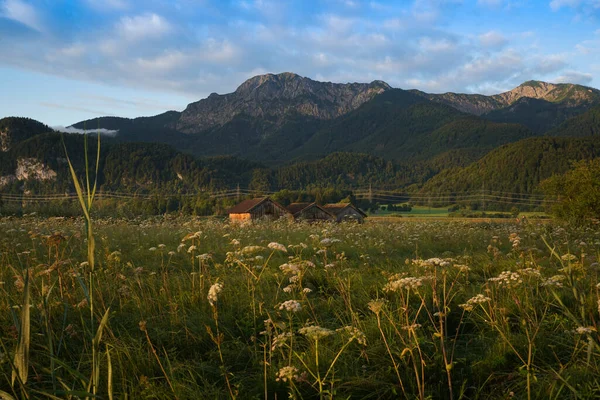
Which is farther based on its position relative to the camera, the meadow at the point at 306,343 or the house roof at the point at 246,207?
the house roof at the point at 246,207

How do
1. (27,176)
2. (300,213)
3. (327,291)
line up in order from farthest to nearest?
(27,176) → (300,213) → (327,291)

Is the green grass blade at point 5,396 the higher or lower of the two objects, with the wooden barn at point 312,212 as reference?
higher

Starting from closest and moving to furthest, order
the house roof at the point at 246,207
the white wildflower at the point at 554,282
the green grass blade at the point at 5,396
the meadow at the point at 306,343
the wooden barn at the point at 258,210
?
1. the green grass blade at the point at 5,396
2. the meadow at the point at 306,343
3. the white wildflower at the point at 554,282
4. the wooden barn at the point at 258,210
5. the house roof at the point at 246,207

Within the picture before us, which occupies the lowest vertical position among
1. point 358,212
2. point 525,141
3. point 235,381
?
point 358,212

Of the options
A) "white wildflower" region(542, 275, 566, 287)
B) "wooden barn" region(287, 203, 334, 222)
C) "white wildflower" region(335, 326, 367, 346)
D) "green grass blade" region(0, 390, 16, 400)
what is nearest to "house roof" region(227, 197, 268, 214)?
"wooden barn" region(287, 203, 334, 222)

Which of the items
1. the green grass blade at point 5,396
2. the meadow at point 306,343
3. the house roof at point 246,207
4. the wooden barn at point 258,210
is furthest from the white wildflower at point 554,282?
the house roof at point 246,207

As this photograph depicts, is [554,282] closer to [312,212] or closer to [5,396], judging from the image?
[5,396]

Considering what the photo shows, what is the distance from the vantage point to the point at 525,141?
18162 cm

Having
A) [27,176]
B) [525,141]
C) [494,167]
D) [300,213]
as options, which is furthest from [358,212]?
[27,176]

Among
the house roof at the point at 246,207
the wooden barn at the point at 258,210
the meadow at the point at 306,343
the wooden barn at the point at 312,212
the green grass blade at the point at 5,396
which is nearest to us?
the green grass blade at the point at 5,396

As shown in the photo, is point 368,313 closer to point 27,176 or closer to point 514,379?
point 514,379

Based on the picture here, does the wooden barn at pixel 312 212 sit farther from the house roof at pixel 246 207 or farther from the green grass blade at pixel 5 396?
the green grass blade at pixel 5 396

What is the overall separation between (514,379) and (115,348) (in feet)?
11.3

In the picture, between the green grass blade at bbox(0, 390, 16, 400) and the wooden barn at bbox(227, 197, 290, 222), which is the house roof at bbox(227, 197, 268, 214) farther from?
the green grass blade at bbox(0, 390, 16, 400)
